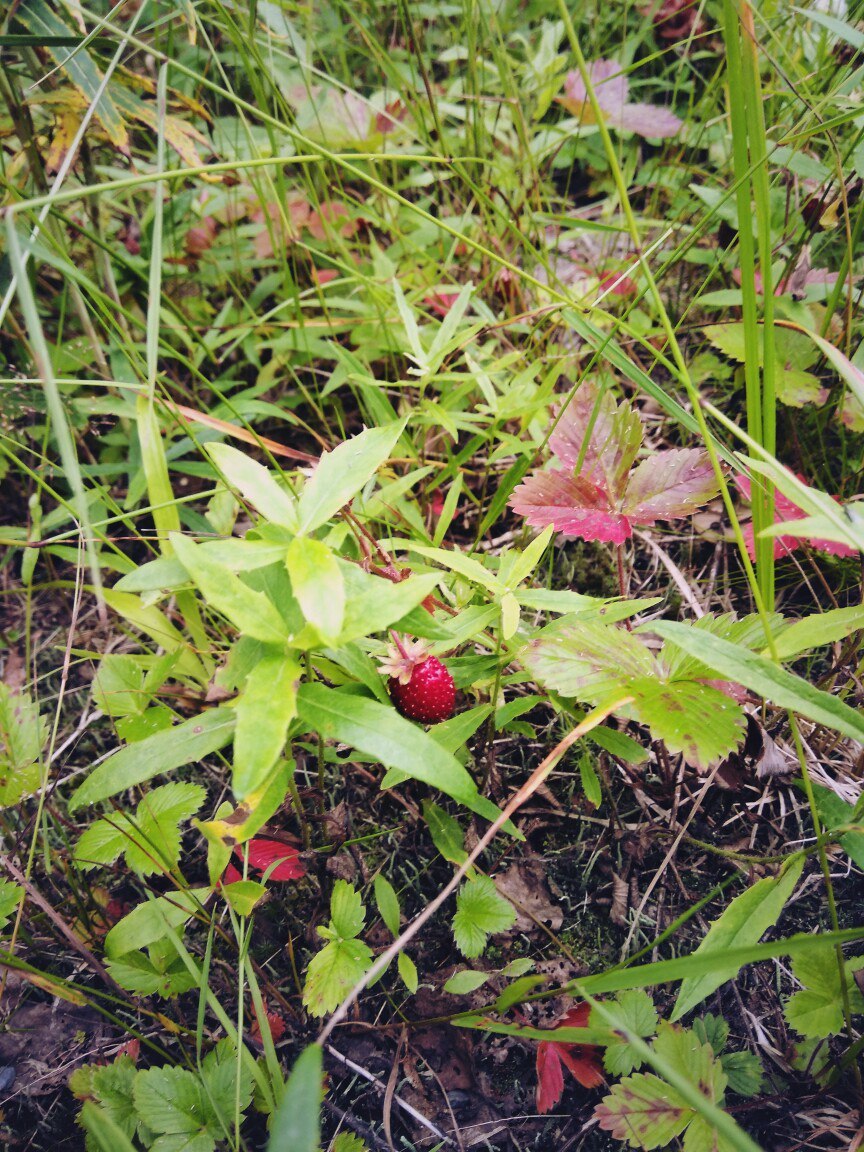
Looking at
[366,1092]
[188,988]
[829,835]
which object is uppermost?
[829,835]

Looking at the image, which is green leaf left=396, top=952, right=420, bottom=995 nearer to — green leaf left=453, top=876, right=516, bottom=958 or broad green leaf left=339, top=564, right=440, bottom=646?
green leaf left=453, top=876, right=516, bottom=958

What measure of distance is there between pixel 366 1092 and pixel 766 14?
91.0 inches

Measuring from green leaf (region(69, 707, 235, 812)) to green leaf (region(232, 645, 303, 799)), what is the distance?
0.16m

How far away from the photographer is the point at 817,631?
0.91m

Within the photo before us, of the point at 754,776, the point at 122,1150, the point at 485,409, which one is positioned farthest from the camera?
the point at 485,409

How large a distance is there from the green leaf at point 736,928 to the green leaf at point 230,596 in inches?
26.2

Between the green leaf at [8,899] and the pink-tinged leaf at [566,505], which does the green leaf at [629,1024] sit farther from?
the green leaf at [8,899]

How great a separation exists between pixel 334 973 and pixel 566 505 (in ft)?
2.66

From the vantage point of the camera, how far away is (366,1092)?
1.06m

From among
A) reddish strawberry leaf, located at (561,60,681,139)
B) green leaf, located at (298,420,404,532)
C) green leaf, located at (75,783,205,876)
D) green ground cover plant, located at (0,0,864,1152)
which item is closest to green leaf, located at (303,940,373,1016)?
green ground cover plant, located at (0,0,864,1152)

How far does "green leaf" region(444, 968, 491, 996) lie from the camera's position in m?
1.05

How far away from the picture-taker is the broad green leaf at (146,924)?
104 centimetres

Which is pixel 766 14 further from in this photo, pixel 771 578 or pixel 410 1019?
pixel 410 1019

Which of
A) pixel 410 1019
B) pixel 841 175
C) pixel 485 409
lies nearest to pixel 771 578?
pixel 485 409
